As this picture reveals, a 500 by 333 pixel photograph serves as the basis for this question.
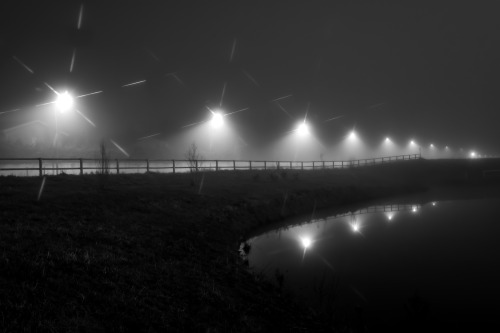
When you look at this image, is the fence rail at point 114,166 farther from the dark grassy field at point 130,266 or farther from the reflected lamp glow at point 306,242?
the reflected lamp glow at point 306,242

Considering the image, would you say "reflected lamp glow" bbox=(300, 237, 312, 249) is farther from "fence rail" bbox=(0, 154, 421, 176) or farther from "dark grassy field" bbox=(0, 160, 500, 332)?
"fence rail" bbox=(0, 154, 421, 176)

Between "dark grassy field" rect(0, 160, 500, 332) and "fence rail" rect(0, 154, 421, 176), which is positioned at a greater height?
"fence rail" rect(0, 154, 421, 176)

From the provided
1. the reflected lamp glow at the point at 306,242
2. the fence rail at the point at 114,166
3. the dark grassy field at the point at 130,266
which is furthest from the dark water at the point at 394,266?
the fence rail at the point at 114,166

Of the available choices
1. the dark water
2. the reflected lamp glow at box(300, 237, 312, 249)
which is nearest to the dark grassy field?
the dark water

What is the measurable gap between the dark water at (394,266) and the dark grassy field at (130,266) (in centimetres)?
132

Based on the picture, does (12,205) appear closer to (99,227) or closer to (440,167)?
(99,227)

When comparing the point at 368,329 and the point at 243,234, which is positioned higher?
the point at 243,234

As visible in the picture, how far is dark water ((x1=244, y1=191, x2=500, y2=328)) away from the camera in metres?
9.13

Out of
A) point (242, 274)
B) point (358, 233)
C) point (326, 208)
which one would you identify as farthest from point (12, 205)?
point (326, 208)

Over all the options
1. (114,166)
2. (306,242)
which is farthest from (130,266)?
(114,166)

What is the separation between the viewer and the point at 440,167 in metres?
61.8

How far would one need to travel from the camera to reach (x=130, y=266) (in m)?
9.22

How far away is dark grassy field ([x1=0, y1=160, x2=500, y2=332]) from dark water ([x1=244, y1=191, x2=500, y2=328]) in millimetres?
1316

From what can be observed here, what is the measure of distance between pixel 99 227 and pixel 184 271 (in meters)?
4.97
